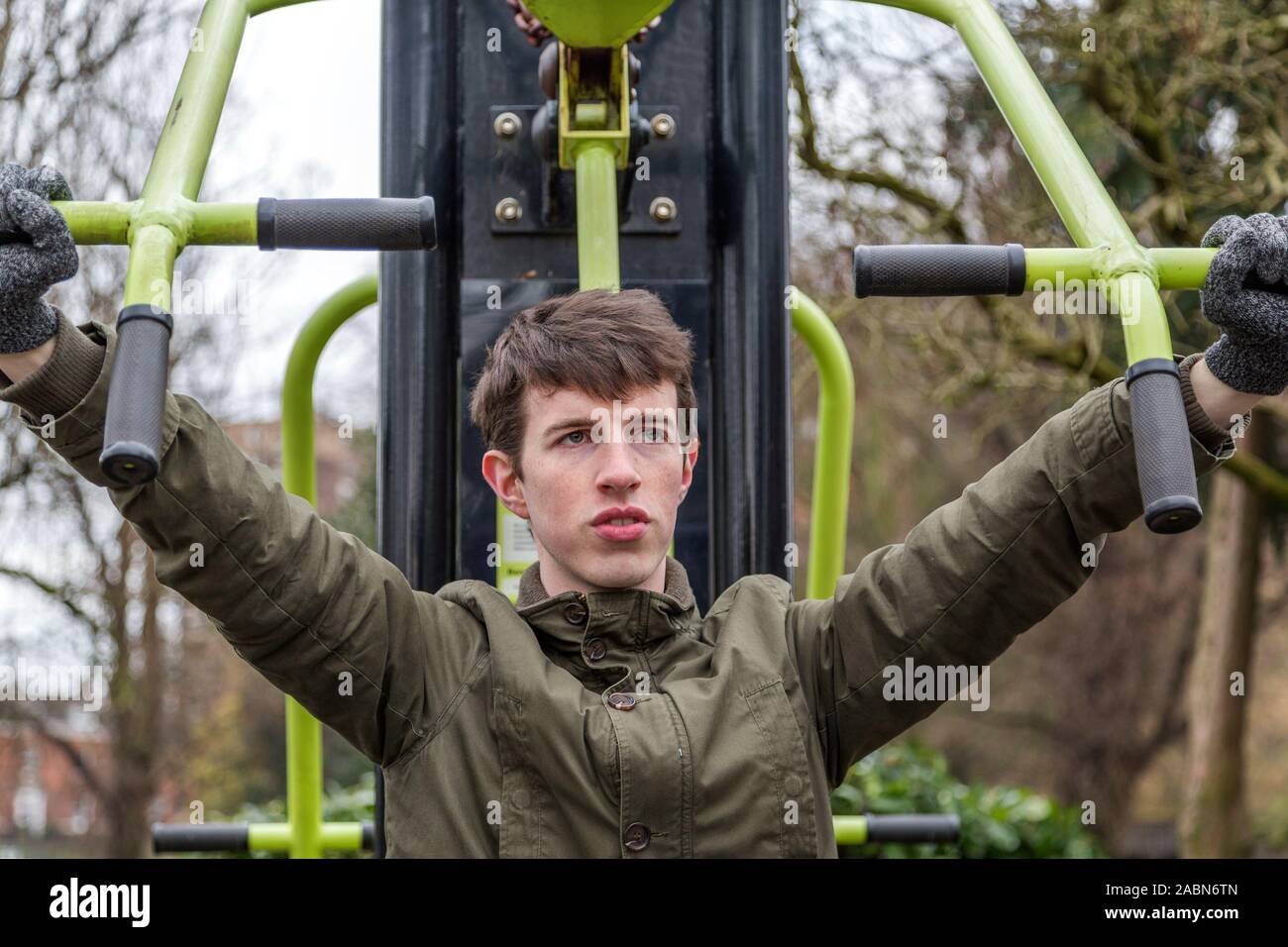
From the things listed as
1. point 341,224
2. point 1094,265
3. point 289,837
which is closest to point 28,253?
point 341,224

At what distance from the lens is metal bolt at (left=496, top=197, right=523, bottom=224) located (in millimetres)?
1950

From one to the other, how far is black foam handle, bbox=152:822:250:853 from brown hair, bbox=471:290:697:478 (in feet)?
3.46

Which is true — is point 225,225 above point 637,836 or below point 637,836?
above

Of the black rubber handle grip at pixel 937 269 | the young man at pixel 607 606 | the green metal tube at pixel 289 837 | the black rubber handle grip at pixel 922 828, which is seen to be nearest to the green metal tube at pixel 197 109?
the young man at pixel 607 606

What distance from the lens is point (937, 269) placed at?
1326 mm

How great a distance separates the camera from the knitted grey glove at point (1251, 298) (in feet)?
4.24

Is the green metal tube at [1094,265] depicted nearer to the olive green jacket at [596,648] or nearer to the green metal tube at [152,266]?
the olive green jacket at [596,648]

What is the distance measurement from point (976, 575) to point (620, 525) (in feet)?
1.11

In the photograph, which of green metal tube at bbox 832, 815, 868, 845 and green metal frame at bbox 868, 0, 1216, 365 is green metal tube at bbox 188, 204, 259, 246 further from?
green metal tube at bbox 832, 815, 868, 845

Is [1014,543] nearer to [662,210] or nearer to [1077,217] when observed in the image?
[1077,217]

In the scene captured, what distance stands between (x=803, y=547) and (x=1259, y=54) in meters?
3.36

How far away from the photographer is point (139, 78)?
5.21 meters

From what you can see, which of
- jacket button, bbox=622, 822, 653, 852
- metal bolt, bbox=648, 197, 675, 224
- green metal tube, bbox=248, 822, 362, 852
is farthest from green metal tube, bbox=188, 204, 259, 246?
green metal tube, bbox=248, 822, 362, 852
